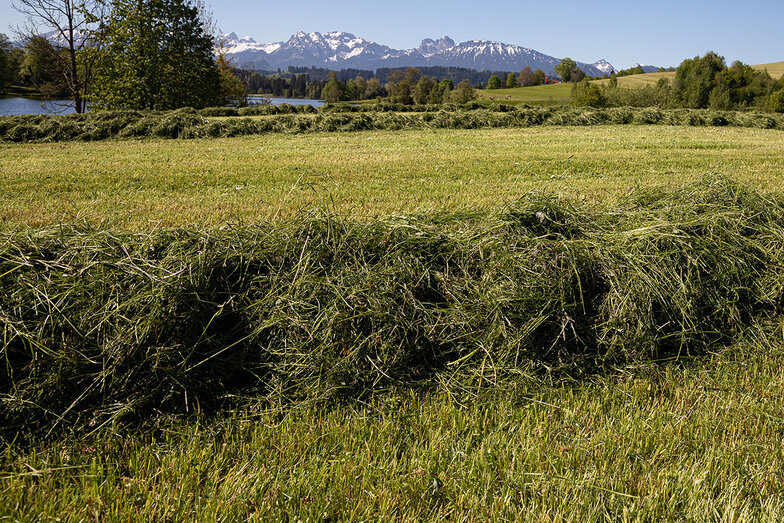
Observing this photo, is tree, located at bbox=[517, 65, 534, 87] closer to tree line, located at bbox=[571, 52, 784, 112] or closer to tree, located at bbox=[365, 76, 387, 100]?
tree, located at bbox=[365, 76, 387, 100]

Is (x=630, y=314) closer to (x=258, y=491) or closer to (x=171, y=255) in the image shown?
(x=258, y=491)

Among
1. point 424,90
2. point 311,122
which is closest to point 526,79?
point 424,90

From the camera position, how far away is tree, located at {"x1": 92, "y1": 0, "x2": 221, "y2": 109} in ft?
92.2

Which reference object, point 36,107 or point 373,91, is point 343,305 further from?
point 373,91

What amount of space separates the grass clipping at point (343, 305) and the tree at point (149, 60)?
3110 cm

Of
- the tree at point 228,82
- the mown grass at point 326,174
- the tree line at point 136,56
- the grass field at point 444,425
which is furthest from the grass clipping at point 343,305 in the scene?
the tree at point 228,82

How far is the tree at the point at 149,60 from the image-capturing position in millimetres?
28094

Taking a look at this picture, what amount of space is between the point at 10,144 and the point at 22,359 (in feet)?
51.9

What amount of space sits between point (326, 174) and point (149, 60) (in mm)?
27296

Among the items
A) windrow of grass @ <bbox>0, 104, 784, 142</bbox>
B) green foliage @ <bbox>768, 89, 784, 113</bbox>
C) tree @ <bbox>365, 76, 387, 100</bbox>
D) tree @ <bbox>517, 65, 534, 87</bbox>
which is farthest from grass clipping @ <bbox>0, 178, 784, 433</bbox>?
tree @ <bbox>517, 65, 534, 87</bbox>

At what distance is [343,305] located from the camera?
8.02ft

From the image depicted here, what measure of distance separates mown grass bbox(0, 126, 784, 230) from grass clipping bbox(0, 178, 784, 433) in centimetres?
65

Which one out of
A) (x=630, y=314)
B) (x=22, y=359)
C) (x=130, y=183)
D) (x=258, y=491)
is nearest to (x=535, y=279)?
(x=630, y=314)

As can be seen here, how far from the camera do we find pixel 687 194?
3783mm
